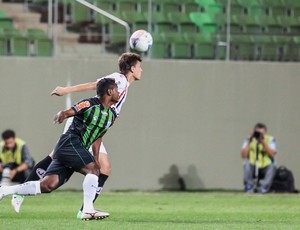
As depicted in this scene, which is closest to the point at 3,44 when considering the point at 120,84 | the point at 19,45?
the point at 19,45

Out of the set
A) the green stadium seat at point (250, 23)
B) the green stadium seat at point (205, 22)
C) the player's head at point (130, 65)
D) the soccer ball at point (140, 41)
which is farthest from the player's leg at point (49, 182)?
the green stadium seat at point (250, 23)

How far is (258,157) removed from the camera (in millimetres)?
19547

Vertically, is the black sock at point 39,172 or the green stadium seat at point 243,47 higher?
the green stadium seat at point 243,47

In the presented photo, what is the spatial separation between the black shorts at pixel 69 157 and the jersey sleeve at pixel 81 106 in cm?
38

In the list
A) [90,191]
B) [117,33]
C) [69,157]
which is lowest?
[90,191]

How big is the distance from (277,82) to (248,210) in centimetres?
626

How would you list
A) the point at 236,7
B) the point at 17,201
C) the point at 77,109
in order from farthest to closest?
the point at 236,7, the point at 17,201, the point at 77,109

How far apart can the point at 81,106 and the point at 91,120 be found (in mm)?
244

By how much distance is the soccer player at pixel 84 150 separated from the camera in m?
10.9

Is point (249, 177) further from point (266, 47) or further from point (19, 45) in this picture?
point (19, 45)

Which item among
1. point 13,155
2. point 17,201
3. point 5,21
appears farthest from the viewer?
point 5,21

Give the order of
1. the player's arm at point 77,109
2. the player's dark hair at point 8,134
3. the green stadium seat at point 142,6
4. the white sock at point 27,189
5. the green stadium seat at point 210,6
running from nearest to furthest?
1. the player's arm at point 77,109
2. the white sock at point 27,189
3. the player's dark hair at point 8,134
4. the green stadium seat at point 142,6
5. the green stadium seat at point 210,6

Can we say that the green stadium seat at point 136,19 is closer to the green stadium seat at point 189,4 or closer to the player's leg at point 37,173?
the green stadium seat at point 189,4

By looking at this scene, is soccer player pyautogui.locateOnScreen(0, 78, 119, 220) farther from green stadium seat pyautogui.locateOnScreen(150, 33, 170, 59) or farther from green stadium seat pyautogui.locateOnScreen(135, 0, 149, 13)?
green stadium seat pyautogui.locateOnScreen(135, 0, 149, 13)
